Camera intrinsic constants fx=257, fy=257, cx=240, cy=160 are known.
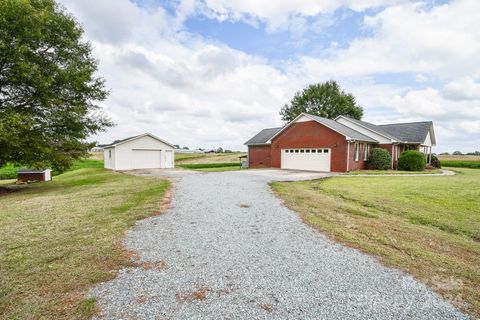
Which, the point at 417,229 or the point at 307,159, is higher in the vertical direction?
the point at 307,159

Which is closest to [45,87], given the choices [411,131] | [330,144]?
[330,144]

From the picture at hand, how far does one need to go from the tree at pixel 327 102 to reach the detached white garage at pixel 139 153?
27707 millimetres

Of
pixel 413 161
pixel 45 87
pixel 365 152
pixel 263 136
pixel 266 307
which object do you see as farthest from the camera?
pixel 263 136

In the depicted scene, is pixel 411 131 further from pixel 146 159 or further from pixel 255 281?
pixel 255 281

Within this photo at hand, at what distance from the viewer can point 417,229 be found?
6.30 meters

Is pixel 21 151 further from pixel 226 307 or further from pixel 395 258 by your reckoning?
pixel 395 258

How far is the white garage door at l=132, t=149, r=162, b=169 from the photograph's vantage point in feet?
87.1

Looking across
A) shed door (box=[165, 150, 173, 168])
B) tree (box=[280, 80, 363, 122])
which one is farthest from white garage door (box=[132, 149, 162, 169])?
tree (box=[280, 80, 363, 122])

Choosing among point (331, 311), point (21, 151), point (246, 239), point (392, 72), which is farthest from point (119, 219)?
point (392, 72)

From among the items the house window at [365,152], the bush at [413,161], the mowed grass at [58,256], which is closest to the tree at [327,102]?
the bush at [413,161]

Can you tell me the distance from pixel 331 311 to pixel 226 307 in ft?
3.91

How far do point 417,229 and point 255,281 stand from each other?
4.95 metres

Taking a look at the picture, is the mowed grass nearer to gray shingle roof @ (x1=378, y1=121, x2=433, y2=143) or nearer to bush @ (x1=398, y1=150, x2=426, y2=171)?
bush @ (x1=398, y1=150, x2=426, y2=171)

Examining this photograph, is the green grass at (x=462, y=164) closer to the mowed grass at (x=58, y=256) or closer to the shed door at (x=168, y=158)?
the shed door at (x=168, y=158)
